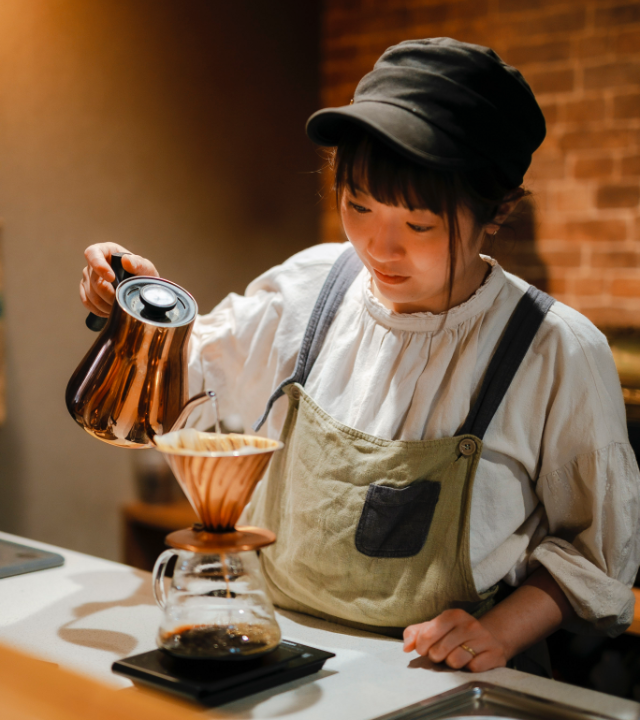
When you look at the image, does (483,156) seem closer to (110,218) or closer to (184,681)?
(184,681)

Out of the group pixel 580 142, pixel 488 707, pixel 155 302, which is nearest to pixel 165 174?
pixel 580 142

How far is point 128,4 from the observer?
95.7 inches

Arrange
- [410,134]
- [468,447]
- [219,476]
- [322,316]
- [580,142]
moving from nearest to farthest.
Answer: [219,476] < [410,134] < [468,447] < [322,316] < [580,142]

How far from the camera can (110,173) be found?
8.04 feet

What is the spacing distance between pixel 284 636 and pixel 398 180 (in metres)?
0.57

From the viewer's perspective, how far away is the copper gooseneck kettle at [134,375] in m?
0.91

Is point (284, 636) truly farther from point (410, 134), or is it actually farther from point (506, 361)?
point (410, 134)

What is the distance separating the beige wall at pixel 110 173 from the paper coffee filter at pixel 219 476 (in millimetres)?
1710

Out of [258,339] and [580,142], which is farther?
[580,142]

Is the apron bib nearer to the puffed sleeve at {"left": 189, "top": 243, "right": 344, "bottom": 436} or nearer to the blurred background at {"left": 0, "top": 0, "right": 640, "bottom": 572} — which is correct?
the puffed sleeve at {"left": 189, "top": 243, "right": 344, "bottom": 436}

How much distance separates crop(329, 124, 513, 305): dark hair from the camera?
0.90 m

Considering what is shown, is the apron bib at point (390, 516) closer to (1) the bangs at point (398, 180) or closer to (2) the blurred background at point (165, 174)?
(1) the bangs at point (398, 180)

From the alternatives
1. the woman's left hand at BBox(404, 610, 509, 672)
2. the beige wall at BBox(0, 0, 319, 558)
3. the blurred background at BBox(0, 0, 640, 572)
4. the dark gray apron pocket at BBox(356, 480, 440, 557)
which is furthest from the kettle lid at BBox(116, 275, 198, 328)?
the beige wall at BBox(0, 0, 319, 558)

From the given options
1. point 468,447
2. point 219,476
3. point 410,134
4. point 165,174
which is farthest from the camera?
point 165,174
